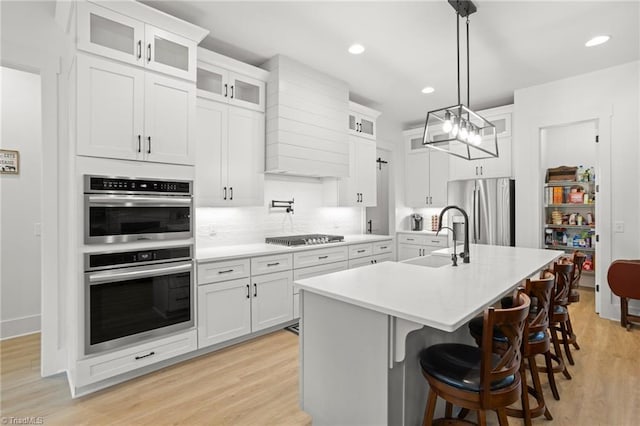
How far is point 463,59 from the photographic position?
360 centimetres

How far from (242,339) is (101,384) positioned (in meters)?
1.21

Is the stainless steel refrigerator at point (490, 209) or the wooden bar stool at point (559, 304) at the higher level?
the stainless steel refrigerator at point (490, 209)

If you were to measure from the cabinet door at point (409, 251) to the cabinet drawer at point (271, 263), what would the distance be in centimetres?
287

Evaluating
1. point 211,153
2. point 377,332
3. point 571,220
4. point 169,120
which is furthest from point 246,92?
point 571,220

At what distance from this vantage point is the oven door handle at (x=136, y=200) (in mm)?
2363

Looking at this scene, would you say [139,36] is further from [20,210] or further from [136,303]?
[20,210]

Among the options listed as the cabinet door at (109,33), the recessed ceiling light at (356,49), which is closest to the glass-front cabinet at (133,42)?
the cabinet door at (109,33)

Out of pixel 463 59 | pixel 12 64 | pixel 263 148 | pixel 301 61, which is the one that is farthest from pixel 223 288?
pixel 463 59

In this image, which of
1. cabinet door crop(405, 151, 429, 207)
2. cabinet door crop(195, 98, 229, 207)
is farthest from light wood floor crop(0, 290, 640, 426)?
cabinet door crop(405, 151, 429, 207)

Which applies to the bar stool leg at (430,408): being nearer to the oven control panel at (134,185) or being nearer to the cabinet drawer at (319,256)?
the cabinet drawer at (319,256)

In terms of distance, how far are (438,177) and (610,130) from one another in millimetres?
Answer: 2346

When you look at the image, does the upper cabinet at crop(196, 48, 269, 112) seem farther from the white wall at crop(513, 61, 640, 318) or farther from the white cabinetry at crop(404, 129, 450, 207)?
the white wall at crop(513, 61, 640, 318)

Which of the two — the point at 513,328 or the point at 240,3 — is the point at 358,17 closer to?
the point at 240,3

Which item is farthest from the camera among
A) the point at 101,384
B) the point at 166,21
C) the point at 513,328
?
the point at 166,21
